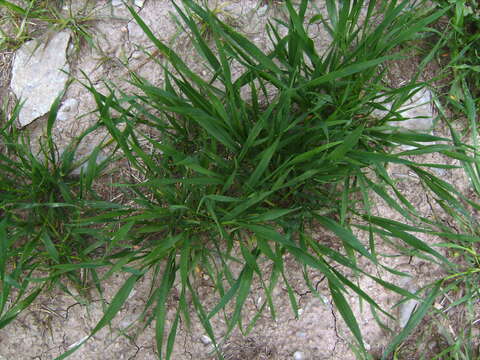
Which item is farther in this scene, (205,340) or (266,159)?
(205,340)

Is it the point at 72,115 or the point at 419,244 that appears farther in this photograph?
the point at 72,115

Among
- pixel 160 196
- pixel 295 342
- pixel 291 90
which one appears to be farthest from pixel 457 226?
pixel 160 196

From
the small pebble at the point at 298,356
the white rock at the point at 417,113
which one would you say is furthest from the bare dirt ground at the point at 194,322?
the white rock at the point at 417,113

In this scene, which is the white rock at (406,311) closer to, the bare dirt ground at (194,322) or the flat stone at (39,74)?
the bare dirt ground at (194,322)

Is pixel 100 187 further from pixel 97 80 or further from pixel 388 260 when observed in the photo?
pixel 388 260

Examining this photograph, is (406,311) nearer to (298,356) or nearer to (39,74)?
(298,356)

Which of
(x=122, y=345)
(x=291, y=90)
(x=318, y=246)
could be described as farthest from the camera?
(x=122, y=345)

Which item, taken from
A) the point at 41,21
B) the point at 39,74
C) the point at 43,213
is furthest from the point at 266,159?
the point at 41,21
